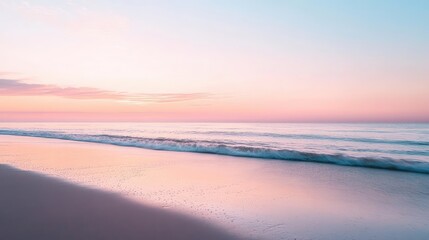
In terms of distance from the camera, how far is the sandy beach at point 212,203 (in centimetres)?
438

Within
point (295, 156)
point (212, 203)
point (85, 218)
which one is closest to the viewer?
point (85, 218)

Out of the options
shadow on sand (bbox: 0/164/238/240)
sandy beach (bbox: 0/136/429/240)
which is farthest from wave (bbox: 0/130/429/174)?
shadow on sand (bbox: 0/164/238/240)

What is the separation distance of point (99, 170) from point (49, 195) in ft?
10.9

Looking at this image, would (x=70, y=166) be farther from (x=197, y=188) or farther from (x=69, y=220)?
(x=69, y=220)

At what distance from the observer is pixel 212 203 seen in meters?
5.84

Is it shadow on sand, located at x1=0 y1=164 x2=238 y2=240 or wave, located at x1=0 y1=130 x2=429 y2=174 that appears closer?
shadow on sand, located at x1=0 y1=164 x2=238 y2=240

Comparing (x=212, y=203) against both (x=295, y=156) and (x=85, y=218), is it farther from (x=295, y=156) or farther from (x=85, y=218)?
(x=295, y=156)

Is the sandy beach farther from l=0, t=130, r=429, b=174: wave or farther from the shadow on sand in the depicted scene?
l=0, t=130, r=429, b=174: wave

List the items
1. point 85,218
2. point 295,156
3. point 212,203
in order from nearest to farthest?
1. point 85,218
2. point 212,203
3. point 295,156

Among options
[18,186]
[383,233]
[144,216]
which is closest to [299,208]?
[383,233]

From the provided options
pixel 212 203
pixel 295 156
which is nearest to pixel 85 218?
pixel 212 203

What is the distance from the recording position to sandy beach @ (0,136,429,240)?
438cm

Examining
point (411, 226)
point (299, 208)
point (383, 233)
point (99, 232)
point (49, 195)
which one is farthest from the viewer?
point (49, 195)

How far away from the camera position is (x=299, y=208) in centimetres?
560
